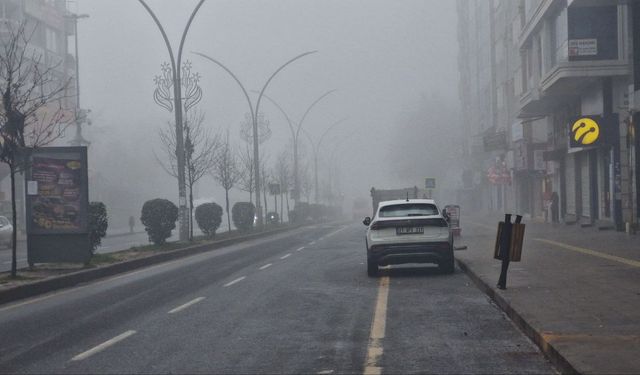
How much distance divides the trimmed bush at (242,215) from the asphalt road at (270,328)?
2900cm

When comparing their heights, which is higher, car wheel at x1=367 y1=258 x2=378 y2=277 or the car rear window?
the car rear window

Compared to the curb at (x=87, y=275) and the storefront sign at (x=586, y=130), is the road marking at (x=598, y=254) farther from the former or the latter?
the curb at (x=87, y=275)

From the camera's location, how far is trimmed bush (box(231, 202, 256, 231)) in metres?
48.8

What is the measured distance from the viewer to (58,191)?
21.8m

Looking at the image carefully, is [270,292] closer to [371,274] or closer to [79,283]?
[371,274]

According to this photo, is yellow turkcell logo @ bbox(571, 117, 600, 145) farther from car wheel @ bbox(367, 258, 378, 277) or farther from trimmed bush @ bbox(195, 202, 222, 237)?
car wheel @ bbox(367, 258, 378, 277)

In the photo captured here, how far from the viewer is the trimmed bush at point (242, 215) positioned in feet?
160

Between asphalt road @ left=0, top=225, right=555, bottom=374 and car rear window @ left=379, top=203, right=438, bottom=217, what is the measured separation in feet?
4.20

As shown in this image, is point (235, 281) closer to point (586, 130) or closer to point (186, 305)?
point (186, 305)

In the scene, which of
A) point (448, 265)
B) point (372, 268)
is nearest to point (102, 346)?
point (372, 268)

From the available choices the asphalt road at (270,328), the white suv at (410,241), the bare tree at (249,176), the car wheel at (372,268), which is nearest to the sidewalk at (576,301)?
the asphalt road at (270,328)

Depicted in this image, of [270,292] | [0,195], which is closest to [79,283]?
[270,292]

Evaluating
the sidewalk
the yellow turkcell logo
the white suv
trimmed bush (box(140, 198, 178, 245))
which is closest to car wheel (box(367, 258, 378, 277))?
the white suv

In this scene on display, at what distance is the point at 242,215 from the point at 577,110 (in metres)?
17.5
